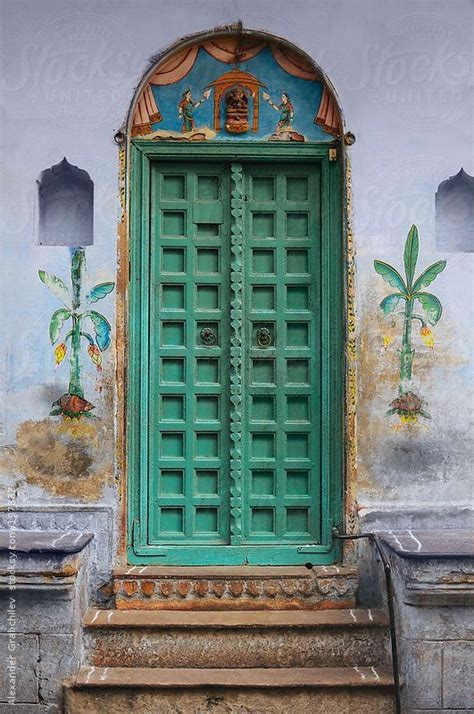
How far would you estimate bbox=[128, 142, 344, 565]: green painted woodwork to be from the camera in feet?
20.9

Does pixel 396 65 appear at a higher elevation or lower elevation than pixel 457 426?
higher

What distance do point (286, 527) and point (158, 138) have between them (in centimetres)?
278

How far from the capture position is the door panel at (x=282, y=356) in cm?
639

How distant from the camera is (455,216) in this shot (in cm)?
651

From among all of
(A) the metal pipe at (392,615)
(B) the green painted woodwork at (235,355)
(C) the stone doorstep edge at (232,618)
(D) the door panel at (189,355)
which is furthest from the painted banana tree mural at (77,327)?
(A) the metal pipe at (392,615)

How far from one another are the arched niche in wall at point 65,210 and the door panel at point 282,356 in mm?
1101

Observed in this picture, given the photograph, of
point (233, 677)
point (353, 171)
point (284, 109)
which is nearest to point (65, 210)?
point (284, 109)

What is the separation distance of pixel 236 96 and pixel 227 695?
386 cm

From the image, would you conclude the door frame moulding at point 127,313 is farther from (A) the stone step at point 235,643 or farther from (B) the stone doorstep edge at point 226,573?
(A) the stone step at point 235,643

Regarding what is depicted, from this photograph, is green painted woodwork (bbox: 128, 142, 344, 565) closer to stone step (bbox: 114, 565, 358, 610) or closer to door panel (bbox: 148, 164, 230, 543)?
door panel (bbox: 148, 164, 230, 543)

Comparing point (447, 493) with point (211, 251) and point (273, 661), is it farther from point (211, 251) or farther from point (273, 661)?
point (211, 251)

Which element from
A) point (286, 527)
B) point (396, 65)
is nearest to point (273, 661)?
point (286, 527)

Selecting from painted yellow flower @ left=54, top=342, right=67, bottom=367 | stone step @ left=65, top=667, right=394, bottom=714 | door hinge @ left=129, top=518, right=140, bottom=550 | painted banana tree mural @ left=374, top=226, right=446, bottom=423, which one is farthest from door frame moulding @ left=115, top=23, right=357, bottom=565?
stone step @ left=65, top=667, right=394, bottom=714

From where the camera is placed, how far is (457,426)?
631 centimetres
